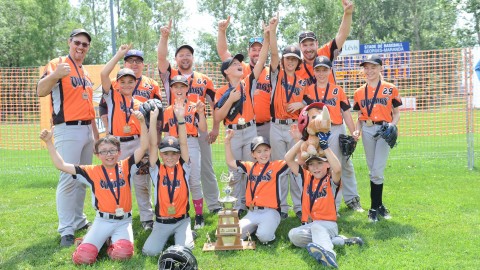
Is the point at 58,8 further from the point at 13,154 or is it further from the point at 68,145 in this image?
the point at 68,145

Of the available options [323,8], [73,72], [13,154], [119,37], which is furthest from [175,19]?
[73,72]

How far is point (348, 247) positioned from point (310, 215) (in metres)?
0.62

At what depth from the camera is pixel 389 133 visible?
627 cm

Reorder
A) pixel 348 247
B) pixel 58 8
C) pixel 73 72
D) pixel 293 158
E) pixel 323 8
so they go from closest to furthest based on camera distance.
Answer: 1. pixel 348 247
2. pixel 293 158
3. pixel 73 72
4. pixel 323 8
5. pixel 58 8

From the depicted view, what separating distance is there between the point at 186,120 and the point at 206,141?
0.74m

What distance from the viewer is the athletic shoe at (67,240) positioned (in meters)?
6.00

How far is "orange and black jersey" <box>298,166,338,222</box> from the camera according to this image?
5668 millimetres

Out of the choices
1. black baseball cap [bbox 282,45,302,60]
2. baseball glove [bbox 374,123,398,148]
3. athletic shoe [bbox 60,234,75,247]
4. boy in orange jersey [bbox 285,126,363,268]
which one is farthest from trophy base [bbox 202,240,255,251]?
black baseball cap [bbox 282,45,302,60]

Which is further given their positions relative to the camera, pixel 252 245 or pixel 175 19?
pixel 175 19

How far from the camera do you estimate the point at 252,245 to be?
568cm

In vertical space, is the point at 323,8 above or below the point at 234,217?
above

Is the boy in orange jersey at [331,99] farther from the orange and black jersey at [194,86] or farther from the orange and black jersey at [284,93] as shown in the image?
the orange and black jersey at [194,86]

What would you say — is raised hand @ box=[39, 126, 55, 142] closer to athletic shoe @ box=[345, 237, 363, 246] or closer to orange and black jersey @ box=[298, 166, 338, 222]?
orange and black jersey @ box=[298, 166, 338, 222]

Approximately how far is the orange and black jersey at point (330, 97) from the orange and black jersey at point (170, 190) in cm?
221
